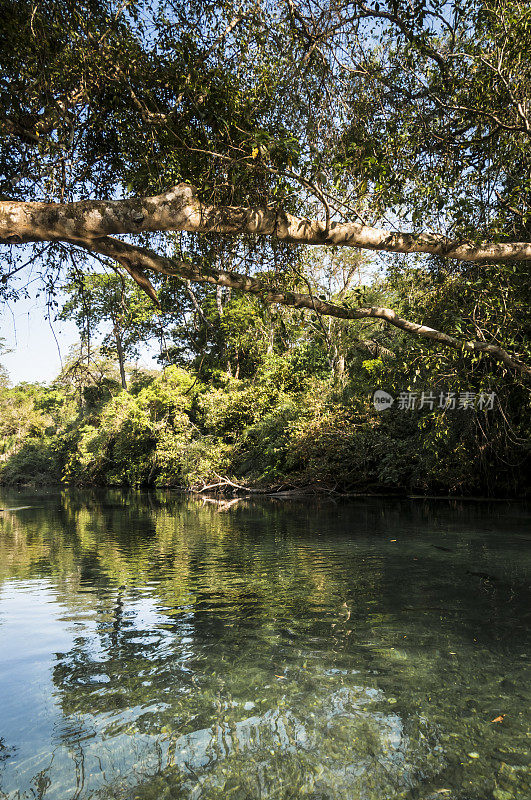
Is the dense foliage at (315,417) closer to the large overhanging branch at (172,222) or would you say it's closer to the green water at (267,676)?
the large overhanging branch at (172,222)

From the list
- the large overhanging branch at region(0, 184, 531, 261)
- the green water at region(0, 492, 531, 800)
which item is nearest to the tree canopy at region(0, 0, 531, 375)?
the large overhanging branch at region(0, 184, 531, 261)

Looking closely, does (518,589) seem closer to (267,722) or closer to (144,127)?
(267,722)

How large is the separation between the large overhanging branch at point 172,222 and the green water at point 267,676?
3350 mm

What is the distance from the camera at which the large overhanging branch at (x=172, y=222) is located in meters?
4.52

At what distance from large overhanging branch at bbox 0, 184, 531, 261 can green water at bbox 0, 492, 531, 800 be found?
335cm

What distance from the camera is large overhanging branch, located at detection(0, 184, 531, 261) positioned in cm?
452

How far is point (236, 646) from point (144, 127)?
5.84 metres

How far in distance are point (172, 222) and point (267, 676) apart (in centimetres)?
369

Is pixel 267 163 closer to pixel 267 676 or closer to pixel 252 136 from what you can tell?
pixel 252 136

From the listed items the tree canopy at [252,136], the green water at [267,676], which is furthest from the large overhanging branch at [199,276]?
the green water at [267,676]

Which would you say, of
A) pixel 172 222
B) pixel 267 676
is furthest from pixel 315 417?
pixel 267 676

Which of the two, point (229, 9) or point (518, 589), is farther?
point (229, 9)

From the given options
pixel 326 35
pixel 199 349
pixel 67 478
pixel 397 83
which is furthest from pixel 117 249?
pixel 67 478

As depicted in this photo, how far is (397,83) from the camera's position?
24.5 feet
